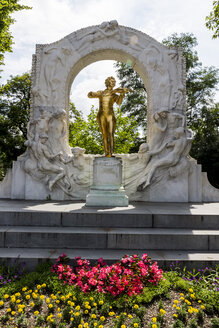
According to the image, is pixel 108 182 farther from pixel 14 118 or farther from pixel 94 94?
pixel 14 118

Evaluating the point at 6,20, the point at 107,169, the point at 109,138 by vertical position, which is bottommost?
the point at 107,169

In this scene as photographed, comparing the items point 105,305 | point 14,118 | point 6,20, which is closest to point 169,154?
point 105,305

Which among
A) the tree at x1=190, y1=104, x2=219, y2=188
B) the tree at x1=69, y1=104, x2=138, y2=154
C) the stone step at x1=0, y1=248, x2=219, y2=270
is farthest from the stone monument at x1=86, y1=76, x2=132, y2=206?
the tree at x1=190, y1=104, x2=219, y2=188

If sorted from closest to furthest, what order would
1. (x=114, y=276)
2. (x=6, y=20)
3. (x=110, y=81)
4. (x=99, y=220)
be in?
(x=114, y=276)
(x=99, y=220)
(x=110, y=81)
(x=6, y=20)

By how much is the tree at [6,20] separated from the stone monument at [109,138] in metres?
2.13

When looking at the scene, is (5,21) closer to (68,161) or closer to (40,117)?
(40,117)

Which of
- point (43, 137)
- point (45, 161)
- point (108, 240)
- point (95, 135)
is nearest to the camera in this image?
point (108, 240)

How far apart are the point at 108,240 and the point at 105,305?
1419mm

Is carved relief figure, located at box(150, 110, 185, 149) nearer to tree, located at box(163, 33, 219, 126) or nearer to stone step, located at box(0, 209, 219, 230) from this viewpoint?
stone step, located at box(0, 209, 219, 230)

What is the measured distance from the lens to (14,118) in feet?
65.0

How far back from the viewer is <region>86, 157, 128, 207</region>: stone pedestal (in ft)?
19.0

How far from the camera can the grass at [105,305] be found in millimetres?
2293

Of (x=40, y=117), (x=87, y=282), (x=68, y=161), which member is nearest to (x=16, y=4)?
(x=40, y=117)

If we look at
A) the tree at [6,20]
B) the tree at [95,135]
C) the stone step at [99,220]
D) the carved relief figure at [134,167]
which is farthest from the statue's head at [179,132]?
the tree at [95,135]
